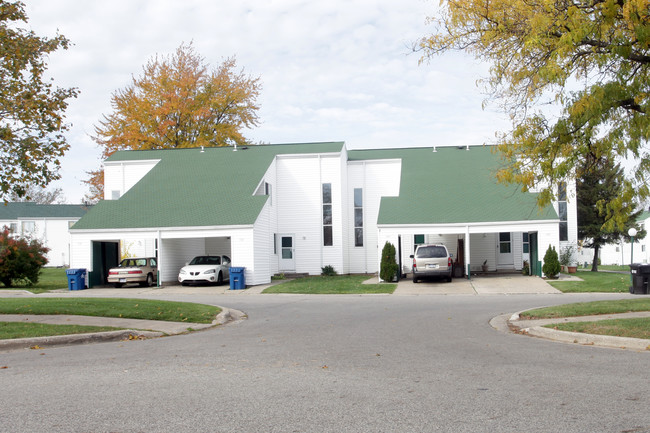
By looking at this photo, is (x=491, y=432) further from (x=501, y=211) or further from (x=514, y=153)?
(x=501, y=211)

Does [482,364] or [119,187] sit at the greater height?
[119,187]

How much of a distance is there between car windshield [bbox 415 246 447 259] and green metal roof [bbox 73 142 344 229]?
25.5 ft

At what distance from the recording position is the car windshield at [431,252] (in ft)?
91.3

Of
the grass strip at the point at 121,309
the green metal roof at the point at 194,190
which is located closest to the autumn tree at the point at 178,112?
the green metal roof at the point at 194,190

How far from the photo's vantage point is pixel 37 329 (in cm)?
1238

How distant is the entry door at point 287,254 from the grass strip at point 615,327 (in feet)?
74.8

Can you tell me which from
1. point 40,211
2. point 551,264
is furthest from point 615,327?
point 40,211

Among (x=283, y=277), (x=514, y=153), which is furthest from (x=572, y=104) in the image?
(x=283, y=277)

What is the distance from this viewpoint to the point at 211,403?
263 inches

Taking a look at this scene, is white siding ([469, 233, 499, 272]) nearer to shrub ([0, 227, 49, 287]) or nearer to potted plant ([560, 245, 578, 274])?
potted plant ([560, 245, 578, 274])

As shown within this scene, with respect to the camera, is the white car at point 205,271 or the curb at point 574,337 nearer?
the curb at point 574,337

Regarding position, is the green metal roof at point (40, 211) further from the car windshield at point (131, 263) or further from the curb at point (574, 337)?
the curb at point (574, 337)

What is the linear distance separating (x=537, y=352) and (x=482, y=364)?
161 cm

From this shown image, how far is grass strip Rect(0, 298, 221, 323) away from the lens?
49.4 ft
